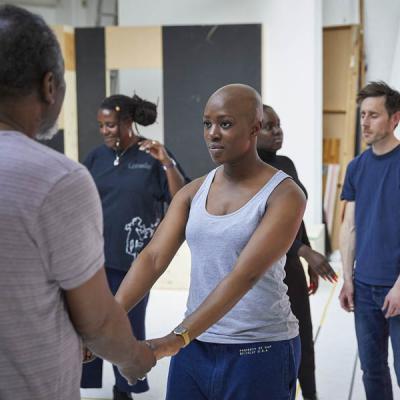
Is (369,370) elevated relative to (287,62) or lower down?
lower down

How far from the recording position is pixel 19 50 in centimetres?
125

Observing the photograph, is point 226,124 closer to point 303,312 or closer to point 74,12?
point 303,312

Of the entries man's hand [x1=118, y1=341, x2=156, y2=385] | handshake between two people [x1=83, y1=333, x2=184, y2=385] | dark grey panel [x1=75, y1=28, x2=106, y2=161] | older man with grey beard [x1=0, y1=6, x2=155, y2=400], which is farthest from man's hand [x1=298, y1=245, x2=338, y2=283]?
dark grey panel [x1=75, y1=28, x2=106, y2=161]

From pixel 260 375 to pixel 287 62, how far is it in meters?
5.37

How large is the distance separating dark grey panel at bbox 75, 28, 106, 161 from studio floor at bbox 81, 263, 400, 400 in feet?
6.19

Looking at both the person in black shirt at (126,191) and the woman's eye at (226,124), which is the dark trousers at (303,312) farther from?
the woman's eye at (226,124)

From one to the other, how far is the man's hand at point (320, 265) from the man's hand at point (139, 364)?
1.30 meters

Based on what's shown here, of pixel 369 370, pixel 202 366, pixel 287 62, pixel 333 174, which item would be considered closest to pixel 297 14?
pixel 287 62

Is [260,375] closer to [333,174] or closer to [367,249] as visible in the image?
[367,249]

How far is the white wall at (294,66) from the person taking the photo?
6.88m

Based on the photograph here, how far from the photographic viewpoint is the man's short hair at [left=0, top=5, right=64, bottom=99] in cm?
125

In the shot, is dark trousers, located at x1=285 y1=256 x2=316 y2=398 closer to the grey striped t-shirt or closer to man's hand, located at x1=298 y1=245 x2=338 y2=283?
man's hand, located at x1=298 y1=245 x2=338 y2=283

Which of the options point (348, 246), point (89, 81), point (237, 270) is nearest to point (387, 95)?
point (348, 246)

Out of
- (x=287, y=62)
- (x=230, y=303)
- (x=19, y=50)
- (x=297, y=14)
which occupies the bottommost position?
(x=230, y=303)
